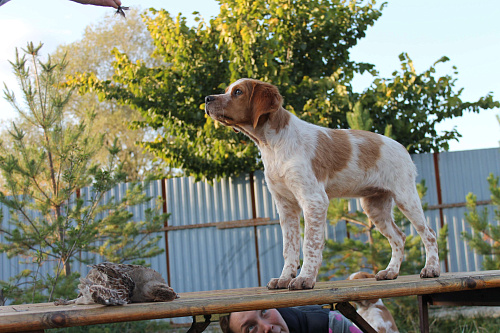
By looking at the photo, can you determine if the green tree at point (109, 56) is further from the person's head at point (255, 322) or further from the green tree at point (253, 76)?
the person's head at point (255, 322)

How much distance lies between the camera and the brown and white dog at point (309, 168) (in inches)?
122

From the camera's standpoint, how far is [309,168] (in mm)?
3127

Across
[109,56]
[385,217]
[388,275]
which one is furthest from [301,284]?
[109,56]

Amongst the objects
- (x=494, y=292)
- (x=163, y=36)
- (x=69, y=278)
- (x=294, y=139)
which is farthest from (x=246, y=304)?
(x=163, y=36)

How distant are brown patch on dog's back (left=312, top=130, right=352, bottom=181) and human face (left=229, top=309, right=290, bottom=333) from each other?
94 cm

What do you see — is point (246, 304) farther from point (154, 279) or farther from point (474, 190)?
point (474, 190)

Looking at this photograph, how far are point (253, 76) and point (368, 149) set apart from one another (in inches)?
219

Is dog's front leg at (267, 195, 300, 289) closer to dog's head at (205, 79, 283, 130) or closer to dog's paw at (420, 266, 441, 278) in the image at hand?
dog's head at (205, 79, 283, 130)

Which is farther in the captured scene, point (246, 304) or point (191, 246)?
point (191, 246)

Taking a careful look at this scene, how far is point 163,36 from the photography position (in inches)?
391

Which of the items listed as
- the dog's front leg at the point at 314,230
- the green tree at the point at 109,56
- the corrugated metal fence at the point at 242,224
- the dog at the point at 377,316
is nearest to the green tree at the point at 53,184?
the corrugated metal fence at the point at 242,224

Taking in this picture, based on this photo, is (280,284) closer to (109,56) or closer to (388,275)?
(388,275)

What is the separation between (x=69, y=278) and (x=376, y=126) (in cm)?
566

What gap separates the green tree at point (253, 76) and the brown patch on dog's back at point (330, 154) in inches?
206
